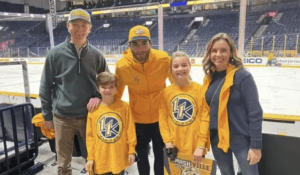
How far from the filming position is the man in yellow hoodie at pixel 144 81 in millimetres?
1449

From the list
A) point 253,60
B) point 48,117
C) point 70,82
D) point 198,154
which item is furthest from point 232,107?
point 253,60

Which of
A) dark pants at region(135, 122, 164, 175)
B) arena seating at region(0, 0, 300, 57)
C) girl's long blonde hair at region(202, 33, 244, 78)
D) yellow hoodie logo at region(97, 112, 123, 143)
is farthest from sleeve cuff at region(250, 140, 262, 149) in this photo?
arena seating at region(0, 0, 300, 57)

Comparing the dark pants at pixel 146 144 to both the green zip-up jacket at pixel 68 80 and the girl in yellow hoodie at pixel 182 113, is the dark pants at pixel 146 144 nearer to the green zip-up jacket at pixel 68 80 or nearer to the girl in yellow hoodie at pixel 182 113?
the girl in yellow hoodie at pixel 182 113

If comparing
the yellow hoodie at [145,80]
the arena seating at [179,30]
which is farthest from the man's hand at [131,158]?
the arena seating at [179,30]

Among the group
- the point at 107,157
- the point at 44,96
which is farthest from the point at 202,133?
the point at 44,96

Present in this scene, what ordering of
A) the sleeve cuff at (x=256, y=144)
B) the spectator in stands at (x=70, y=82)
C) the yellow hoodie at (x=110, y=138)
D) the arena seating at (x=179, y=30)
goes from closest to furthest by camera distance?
the sleeve cuff at (x=256, y=144)
the yellow hoodie at (x=110, y=138)
the spectator in stands at (x=70, y=82)
the arena seating at (x=179, y=30)

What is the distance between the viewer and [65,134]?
5.25ft

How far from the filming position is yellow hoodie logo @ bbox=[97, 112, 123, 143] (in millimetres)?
1397

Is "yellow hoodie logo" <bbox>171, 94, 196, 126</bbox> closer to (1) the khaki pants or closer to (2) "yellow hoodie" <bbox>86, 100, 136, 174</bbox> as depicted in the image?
(2) "yellow hoodie" <bbox>86, 100, 136, 174</bbox>

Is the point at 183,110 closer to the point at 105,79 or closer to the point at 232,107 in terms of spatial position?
the point at 232,107

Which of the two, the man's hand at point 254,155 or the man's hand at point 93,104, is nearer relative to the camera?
the man's hand at point 254,155

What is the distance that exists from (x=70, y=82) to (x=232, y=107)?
977 mm

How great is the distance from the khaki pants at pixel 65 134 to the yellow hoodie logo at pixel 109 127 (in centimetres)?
23

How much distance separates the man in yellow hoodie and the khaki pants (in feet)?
1.06
